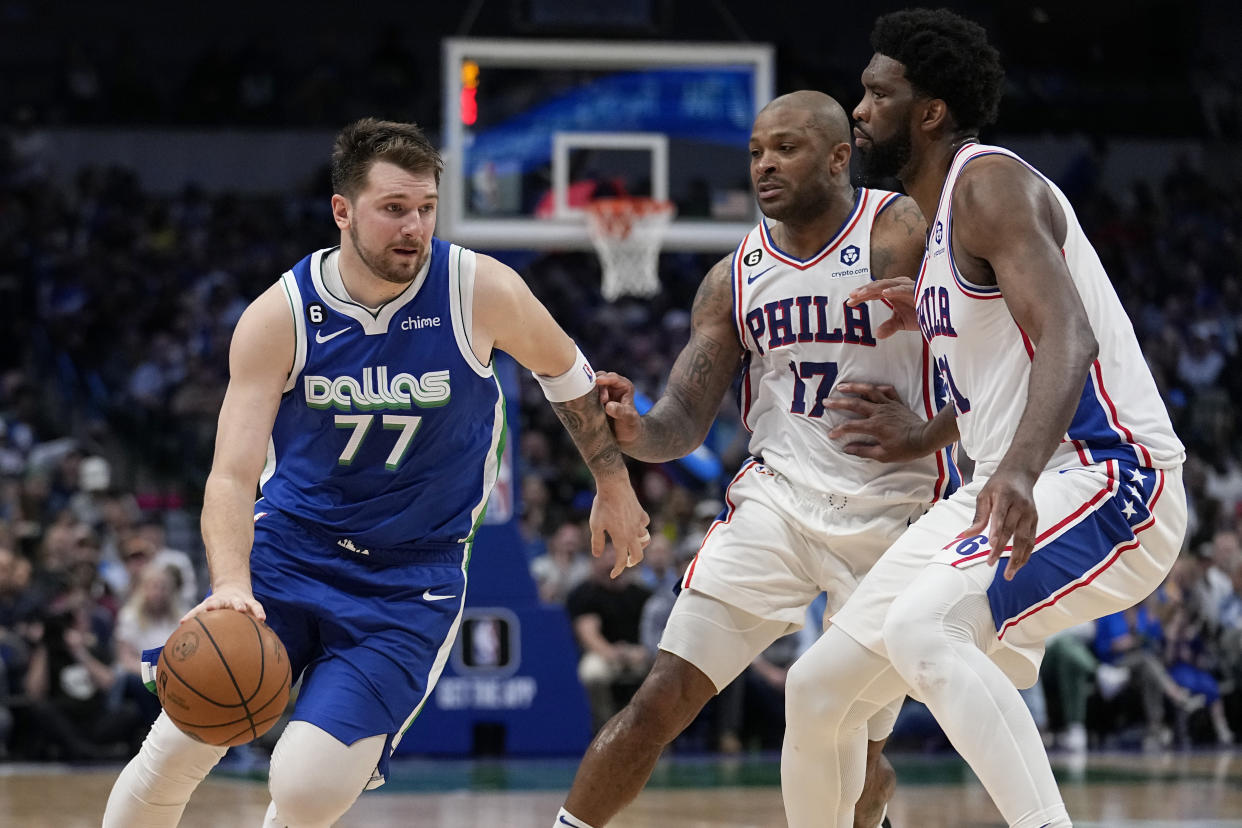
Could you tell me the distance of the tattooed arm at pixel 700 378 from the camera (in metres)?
5.43

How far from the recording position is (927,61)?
4629 millimetres

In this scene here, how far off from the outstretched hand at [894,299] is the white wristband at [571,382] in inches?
34.8

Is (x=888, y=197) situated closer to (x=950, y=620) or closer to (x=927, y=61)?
(x=927, y=61)

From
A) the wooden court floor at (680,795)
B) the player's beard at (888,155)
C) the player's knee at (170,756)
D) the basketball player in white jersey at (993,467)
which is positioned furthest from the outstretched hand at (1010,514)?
the wooden court floor at (680,795)

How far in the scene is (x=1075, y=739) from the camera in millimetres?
12086

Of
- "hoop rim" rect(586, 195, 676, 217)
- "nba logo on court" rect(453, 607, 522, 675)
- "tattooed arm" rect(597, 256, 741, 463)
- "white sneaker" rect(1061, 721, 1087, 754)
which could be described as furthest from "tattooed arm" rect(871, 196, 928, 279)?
"white sneaker" rect(1061, 721, 1087, 754)

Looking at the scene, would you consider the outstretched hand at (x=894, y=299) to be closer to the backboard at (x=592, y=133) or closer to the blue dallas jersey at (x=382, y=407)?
the blue dallas jersey at (x=382, y=407)

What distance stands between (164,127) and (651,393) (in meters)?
7.82

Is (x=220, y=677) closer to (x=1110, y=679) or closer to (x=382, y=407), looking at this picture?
(x=382, y=407)

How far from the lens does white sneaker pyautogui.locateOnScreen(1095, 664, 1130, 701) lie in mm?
12609

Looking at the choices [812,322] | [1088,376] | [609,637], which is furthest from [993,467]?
[609,637]

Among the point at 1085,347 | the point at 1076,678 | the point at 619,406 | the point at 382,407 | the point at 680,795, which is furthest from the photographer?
the point at 1076,678

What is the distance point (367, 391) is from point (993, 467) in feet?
5.70

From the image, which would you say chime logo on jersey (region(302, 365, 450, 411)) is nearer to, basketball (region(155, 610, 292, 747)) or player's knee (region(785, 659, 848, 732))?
basketball (region(155, 610, 292, 747))
